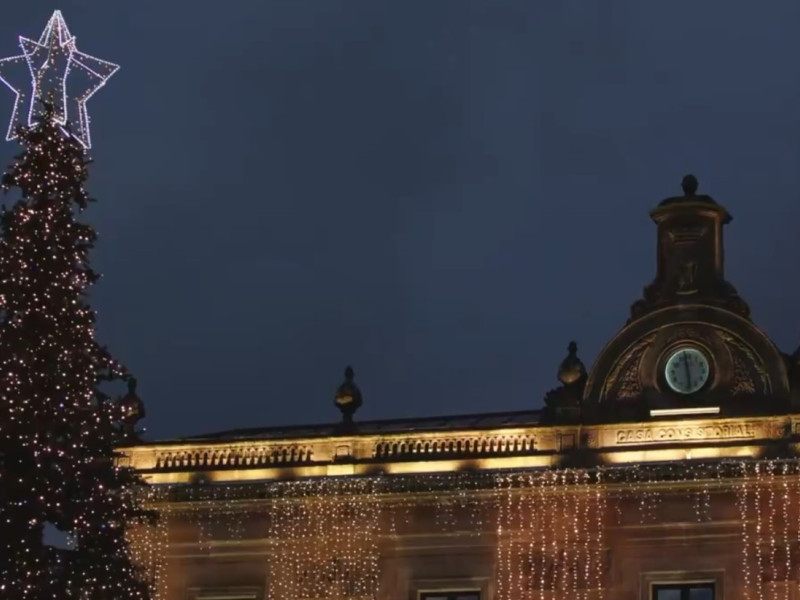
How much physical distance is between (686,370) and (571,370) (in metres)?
1.84

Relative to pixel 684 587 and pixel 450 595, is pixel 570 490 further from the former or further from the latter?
pixel 450 595

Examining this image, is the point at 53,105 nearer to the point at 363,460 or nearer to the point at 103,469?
the point at 103,469

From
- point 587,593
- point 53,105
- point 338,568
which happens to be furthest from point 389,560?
point 53,105

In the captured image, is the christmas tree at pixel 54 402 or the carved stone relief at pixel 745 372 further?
the carved stone relief at pixel 745 372

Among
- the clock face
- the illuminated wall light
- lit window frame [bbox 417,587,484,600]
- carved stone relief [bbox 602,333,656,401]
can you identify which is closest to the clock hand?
the clock face

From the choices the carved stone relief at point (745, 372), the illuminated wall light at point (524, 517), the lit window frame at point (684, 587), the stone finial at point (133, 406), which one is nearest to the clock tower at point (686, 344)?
the carved stone relief at point (745, 372)

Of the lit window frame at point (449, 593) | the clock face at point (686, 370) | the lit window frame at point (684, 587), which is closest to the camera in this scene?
the lit window frame at point (684, 587)

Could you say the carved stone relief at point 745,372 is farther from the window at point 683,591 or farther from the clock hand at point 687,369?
the window at point 683,591

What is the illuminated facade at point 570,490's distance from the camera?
34.2 m

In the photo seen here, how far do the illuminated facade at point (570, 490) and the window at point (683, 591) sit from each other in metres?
0.02

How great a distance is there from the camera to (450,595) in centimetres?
3588

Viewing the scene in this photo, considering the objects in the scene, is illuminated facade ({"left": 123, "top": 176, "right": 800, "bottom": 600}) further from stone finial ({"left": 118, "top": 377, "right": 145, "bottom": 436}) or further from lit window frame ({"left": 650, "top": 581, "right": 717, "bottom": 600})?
stone finial ({"left": 118, "top": 377, "right": 145, "bottom": 436})

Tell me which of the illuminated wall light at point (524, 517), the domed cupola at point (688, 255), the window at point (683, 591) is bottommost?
Answer: the window at point (683, 591)

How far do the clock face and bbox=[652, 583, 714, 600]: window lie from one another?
2.95 m
